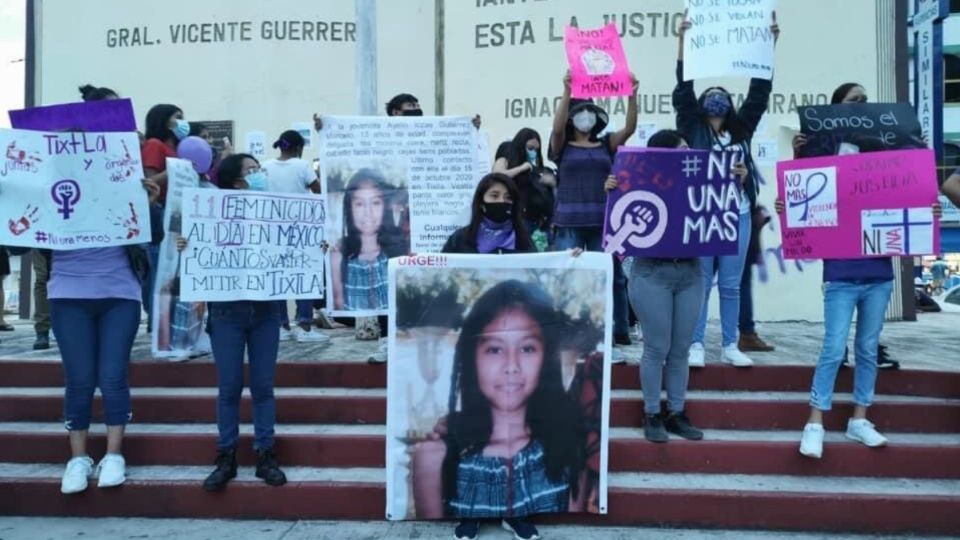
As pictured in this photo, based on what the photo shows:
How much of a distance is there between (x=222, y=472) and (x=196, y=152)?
2.43 metres

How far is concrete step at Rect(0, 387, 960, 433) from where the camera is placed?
15.7 ft

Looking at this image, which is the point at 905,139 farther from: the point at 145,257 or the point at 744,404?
the point at 145,257

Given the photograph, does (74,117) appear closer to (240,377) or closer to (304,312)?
(240,377)

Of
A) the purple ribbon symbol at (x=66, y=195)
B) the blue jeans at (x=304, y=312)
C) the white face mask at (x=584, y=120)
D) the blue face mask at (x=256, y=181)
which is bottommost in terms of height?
the blue jeans at (x=304, y=312)

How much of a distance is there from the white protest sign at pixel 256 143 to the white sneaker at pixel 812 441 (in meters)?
7.92

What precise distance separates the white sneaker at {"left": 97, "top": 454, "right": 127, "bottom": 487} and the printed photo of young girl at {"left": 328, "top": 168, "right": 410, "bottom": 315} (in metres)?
1.87

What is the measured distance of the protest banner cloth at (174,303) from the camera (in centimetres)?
510

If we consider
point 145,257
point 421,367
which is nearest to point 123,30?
point 145,257

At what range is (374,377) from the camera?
5.33 meters

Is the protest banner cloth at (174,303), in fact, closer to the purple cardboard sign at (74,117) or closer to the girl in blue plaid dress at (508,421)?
the purple cardboard sign at (74,117)

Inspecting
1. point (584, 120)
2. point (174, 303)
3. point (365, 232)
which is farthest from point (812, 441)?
point (174, 303)

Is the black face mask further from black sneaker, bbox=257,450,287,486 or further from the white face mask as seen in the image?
black sneaker, bbox=257,450,287,486

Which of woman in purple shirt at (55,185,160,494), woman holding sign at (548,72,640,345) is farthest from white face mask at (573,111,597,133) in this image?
woman in purple shirt at (55,185,160,494)

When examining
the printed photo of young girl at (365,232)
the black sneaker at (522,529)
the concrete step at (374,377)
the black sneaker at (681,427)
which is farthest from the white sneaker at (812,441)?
the printed photo of young girl at (365,232)
